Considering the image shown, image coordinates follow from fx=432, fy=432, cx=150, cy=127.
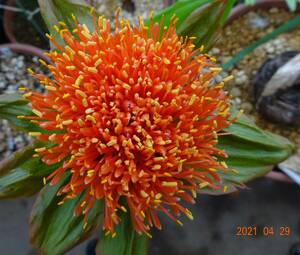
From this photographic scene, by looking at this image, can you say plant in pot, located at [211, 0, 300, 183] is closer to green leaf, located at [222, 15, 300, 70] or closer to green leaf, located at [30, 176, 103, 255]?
green leaf, located at [222, 15, 300, 70]

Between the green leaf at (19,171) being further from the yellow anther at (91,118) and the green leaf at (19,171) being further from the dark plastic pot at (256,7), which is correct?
the dark plastic pot at (256,7)

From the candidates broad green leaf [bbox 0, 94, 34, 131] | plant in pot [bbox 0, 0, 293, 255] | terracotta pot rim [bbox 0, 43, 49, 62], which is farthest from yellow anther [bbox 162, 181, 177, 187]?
terracotta pot rim [bbox 0, 43, 49, 62]

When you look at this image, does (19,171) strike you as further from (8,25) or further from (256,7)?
(256,7)

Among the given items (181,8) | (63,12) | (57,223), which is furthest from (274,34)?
(57,223)

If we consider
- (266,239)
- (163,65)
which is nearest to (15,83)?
(163,65)

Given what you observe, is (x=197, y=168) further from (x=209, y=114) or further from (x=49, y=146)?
(x=49, y=146)

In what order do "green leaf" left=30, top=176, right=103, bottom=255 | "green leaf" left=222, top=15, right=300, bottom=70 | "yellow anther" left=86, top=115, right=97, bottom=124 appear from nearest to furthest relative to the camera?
"yellow anther" left=86, top=115, right=97, bottom=124
"green leaf" left=30, top=176, right=103, bottom=255
"green leaf" left=222, top=15, right=300, bottom=70
